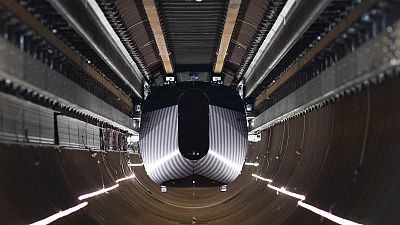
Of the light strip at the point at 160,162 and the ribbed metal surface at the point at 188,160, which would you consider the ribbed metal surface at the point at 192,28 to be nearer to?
the ribbed metal surface at the point at 188,160

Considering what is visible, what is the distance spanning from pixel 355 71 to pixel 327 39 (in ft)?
9.91

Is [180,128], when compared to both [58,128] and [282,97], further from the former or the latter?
[58,128]

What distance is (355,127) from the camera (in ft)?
38.7

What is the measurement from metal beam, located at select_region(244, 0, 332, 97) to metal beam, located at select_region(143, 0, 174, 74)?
240cm

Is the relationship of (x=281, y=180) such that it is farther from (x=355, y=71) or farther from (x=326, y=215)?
(x=355, y=71)

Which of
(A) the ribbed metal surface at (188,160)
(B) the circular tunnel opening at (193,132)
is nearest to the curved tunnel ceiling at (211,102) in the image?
(A) the ribbed metal surface at (188,160)

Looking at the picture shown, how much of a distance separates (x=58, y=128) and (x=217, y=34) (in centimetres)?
567

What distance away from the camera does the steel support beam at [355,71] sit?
7.95 m

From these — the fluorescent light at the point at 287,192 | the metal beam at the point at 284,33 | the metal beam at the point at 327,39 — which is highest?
the metal beam at the point at 284,33

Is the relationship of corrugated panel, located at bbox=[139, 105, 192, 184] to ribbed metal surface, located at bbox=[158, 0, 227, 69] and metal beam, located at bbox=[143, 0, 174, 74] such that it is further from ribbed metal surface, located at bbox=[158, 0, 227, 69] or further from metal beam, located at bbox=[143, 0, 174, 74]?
ribbed metal surface, located at bbox=[158, 0, 227, 69]

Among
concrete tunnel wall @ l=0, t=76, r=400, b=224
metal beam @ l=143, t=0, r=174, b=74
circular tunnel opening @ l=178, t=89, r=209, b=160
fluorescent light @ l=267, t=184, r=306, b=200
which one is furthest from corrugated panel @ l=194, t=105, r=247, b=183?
metal beam @ l=143, t=0, r=174, b=74

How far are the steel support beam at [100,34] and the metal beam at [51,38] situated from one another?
333 mm

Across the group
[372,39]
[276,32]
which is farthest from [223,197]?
[372,39]

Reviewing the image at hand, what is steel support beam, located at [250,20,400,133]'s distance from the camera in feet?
26.1
